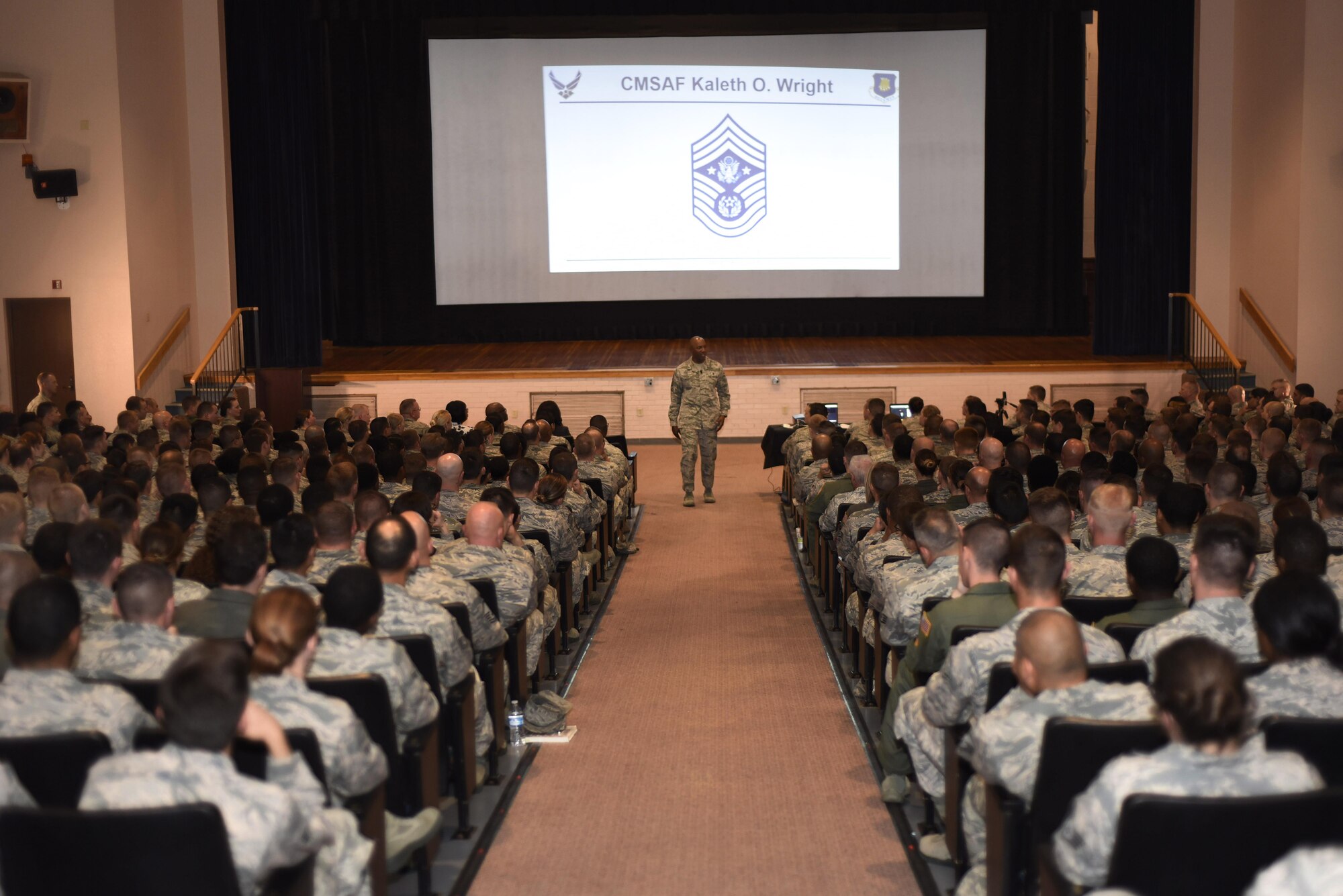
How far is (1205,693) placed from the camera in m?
2.62

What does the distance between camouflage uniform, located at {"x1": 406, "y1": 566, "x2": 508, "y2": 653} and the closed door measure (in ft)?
36.2

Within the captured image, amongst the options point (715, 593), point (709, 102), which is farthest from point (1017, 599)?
point (709, 102)

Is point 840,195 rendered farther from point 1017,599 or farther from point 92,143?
point 1017,599

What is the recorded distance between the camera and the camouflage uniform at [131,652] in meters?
3.63

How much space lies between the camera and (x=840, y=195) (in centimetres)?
1664

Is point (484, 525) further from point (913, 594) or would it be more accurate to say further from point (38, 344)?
point (38, 344)

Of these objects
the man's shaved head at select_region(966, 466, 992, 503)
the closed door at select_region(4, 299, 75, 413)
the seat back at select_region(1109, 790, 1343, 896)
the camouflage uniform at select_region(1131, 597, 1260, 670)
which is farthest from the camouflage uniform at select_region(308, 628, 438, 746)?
the closed door at select_region(4, 299, 75, 413)

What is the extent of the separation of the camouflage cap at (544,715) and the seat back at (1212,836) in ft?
10.7

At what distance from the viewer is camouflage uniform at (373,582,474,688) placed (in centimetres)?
413

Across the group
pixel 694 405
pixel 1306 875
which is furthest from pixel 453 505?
pixel 1306 875

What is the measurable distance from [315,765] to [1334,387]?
1420 cm

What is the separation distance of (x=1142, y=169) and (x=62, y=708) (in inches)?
610

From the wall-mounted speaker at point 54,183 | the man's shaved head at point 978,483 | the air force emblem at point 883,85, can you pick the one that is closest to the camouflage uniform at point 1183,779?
the man's shaved head at point 978,483

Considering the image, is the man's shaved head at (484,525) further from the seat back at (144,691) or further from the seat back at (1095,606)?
the seat back at (1095,606)
